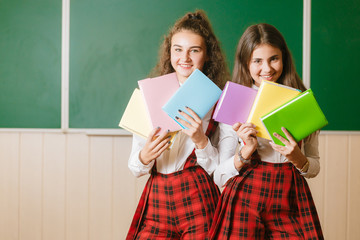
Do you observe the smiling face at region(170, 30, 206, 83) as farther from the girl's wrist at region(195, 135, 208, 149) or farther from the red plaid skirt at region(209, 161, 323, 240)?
the red plaid skirt at region(209, 161, 323, 240)

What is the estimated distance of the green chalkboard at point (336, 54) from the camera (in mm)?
1878

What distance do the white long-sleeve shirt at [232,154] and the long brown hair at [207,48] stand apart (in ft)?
0.76

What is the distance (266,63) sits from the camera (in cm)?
111

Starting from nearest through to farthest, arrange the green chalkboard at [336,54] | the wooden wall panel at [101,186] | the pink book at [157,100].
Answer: the pink book at [157,100], the green chalkboard at [336,54], the wooden wall panel at [101,186]

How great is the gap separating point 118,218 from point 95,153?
0.44 m

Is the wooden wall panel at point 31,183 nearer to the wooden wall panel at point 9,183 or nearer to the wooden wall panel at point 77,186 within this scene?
the wooden wall panel at point 9,183

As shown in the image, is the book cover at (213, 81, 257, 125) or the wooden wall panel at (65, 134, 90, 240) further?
the wooden wall panel at (65, 134, 90, 240)

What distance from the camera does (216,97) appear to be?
1066mm

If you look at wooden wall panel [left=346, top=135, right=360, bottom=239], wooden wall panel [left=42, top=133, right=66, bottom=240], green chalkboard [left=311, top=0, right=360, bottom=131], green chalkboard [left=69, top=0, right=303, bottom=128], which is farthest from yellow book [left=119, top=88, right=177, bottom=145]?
wooden wall panel [left=346, top=135, right=360, bottom=239]

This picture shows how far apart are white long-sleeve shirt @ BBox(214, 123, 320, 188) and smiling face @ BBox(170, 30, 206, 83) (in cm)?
26

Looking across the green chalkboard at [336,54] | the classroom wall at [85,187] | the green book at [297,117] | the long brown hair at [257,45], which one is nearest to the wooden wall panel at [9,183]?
the classroom wall at [85,187]

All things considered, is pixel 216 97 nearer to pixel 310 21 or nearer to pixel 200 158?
pixel 200 158

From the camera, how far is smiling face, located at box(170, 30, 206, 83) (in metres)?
1.17

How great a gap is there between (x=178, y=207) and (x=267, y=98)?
48cm
